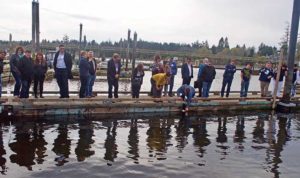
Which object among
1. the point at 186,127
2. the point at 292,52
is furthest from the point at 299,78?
the point at 186,127

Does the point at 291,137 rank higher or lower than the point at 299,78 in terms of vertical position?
lower

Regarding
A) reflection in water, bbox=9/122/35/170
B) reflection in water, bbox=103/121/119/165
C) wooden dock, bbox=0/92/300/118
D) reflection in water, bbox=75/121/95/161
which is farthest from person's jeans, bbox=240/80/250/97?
reflection in water, bbox=9/122/35/170

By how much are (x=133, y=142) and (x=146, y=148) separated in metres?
0.61

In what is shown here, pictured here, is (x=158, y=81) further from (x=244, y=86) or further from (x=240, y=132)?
(x=244, y=86)

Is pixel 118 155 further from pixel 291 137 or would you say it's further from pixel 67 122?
pixel 291 137

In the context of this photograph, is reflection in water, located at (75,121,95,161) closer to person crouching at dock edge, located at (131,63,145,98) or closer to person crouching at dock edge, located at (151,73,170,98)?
person crouching at dock edge, located at (131,63,145,98)

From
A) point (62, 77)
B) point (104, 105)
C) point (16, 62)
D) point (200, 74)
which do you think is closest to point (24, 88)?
point (16, 62)

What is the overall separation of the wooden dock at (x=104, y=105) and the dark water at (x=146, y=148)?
1.90ft

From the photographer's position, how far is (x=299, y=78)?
1891 centimetres

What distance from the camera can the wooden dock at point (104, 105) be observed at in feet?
37.1

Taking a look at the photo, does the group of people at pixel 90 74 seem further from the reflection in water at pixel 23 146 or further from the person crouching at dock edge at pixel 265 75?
the reflection in water at pixel 23 146

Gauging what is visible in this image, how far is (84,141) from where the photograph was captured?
8.98 meters

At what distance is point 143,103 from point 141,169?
6542 millimetres

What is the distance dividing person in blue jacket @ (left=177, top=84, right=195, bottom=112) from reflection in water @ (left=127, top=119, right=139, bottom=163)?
9.09 ft
